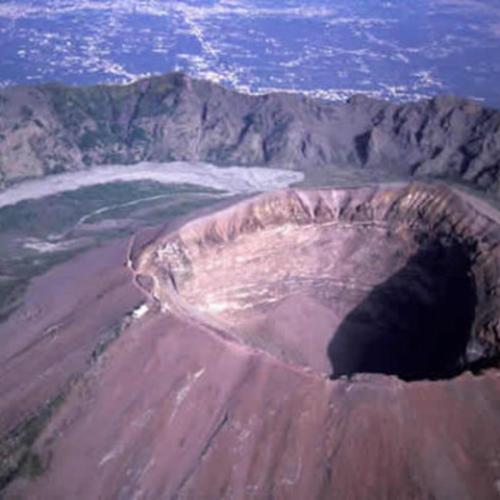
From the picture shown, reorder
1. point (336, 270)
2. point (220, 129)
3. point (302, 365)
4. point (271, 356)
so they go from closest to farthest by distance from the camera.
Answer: point (271, 356) → point (302, 365) → point (336, 270) → point (220, 129)

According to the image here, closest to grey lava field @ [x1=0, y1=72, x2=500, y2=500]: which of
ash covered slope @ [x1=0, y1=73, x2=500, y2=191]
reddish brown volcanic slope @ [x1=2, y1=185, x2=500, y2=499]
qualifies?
reddish brown volcanic slope @ [x1=2, y1=185, x2=500, y2=499]

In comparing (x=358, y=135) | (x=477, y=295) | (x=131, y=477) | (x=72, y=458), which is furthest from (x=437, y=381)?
(x=358, y=135)

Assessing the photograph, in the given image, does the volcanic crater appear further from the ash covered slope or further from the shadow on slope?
the ash covered slope

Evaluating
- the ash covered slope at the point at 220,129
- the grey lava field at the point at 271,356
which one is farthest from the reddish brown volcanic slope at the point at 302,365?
the ash covered slope at the point at 220,129

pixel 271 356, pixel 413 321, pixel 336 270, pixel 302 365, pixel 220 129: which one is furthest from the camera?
pixel 220 129

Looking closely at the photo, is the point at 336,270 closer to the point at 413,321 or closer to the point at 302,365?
the point at 413,321

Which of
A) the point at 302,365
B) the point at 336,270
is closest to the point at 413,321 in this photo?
the point at 336,270
